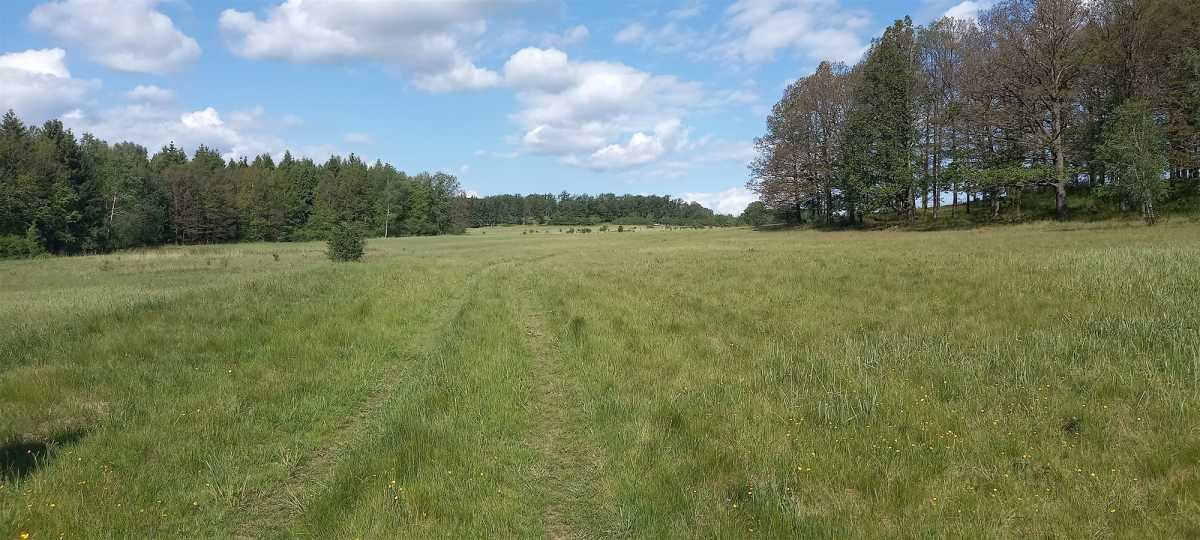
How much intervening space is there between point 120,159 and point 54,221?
36496 mm

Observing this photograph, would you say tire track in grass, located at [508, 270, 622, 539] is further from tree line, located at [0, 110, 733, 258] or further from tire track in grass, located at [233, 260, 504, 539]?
tree line, located at [0, 110, 733, 258]

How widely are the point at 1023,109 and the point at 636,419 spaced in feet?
155

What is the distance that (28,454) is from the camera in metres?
5.47

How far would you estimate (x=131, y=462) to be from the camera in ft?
17.8

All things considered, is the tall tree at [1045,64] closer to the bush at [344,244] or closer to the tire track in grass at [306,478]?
the tire track in grass at [306,478]

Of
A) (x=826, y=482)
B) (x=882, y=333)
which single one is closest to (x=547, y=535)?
(x=826, y=482)

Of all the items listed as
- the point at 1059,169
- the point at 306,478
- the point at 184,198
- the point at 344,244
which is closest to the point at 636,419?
the point at 306,478

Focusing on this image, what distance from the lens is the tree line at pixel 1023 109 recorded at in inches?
1375

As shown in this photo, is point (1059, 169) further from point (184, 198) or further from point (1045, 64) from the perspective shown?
point (184, 198)

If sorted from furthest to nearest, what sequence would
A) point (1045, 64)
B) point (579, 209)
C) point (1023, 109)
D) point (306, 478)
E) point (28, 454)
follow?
point (579, 209)
point (1023, 109)
point (1045, 64)
point (28, 454)
point (306, 478)

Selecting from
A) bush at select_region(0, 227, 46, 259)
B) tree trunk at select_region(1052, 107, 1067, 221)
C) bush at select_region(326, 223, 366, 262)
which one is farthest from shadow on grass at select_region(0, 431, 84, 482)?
bush at select_region(0, 227, 46, 259)

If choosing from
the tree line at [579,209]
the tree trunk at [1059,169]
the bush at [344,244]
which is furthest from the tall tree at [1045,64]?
the tree line at [579,209]

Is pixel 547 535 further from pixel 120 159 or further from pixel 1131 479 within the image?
pixel 120 159

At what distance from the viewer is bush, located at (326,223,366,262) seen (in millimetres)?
39500
